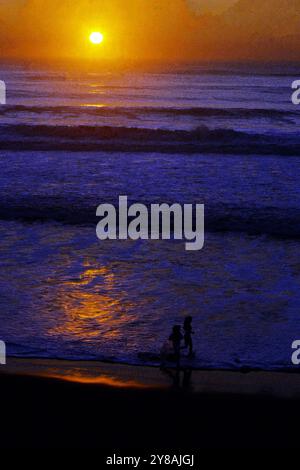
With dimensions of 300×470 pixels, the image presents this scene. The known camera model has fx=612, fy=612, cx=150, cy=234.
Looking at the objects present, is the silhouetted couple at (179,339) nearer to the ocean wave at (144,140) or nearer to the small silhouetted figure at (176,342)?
the small silhouetted figure at (176,342)

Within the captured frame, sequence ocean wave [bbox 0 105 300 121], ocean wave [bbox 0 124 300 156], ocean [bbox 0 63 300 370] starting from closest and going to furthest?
ocean [bbox 0 63 300 370] < ocean wave [bbox 0 124 300 156] < ocean wave [bbox 0 105 300 121]

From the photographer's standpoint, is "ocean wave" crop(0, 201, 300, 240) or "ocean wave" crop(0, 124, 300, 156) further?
"ocean wave" crop(0, 124, 300, 156)

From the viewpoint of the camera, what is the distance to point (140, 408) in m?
7.03

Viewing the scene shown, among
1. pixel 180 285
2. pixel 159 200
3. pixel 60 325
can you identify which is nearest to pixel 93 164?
pixel 159 200

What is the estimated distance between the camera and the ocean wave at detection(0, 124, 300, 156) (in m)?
27.3

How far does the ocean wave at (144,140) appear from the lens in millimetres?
27266

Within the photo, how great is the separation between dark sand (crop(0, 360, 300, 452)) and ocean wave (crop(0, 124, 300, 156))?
1951cm

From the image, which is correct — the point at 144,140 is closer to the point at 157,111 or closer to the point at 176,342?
the point at 157,111

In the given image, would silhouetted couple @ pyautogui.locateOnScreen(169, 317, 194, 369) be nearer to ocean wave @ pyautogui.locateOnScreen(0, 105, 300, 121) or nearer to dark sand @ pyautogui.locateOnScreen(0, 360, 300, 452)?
dark sand @ pyautogui.locateOnScreen(0, 360, 300, 452)

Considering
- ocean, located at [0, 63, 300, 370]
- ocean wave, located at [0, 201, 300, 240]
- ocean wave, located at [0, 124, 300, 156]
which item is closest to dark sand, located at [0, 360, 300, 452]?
ocean, located at [0, 63, 300, 370]

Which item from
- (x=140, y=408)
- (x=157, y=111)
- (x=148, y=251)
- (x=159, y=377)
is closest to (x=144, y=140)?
(x=157, y=111)

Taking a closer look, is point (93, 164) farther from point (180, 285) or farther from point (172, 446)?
point (172, 446)

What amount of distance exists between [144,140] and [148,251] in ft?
58.9

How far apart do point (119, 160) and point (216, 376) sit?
1741cm
